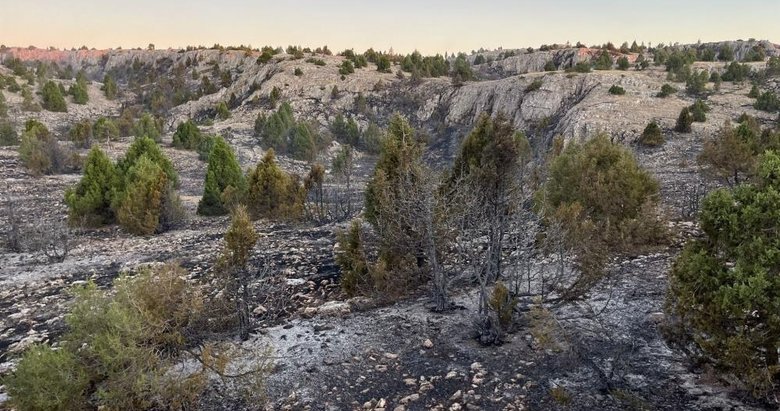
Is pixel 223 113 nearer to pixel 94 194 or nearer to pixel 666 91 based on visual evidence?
pixel 94 194

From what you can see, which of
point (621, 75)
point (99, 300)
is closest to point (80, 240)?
point (99, 300)

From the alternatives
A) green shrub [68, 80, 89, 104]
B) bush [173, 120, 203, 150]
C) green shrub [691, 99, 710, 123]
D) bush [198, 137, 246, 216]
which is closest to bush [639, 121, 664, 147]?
green shrub [691, 99, 710, 123]

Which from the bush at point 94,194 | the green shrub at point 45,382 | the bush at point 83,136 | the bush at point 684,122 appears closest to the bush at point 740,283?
the green shrub at point 45,382

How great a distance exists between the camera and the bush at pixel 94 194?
17.4 metres

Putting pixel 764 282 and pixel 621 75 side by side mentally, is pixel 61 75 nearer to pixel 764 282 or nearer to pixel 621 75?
pixel 621 75

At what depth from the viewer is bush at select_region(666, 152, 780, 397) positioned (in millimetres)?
5145

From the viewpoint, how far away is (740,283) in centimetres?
536

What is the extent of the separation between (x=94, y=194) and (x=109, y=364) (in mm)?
13456

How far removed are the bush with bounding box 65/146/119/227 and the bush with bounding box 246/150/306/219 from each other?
15.5ft

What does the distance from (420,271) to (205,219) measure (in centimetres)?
1156

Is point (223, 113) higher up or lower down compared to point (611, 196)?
higher up

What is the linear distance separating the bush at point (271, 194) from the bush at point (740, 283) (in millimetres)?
14031

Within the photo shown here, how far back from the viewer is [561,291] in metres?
8.64

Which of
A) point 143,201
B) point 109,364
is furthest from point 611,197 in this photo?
point 143,201
